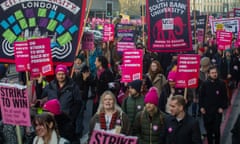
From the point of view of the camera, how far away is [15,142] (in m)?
5.74

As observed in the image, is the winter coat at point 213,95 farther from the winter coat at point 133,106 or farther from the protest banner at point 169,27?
the protest banner at point 169,27

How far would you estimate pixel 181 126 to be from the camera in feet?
18.1

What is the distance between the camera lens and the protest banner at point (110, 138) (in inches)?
180

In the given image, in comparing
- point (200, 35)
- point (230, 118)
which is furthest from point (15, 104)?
point (200, 35)

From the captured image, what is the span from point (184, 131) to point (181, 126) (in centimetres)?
7

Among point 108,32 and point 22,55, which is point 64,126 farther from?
point 108,32

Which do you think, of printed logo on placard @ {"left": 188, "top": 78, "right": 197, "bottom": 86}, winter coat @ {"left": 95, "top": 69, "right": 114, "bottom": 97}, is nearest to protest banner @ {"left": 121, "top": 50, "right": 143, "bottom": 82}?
winter coat @ {"left": 95, "top": 69, "right": 114, "bottom": 97}

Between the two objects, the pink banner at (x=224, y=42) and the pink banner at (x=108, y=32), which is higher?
the pink banner at (x=108, y=32)

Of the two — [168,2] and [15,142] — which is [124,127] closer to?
[15,142]

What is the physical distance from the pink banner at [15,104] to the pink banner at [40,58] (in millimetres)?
2338

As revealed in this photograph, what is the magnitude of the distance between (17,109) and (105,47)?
10.2m

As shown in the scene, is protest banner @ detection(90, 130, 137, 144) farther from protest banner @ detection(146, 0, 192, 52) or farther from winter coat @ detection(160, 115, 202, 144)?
protest banner @ detection(146, 0, 192, 52)

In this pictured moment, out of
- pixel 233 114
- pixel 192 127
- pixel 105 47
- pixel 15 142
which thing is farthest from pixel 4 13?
pixel 105 47

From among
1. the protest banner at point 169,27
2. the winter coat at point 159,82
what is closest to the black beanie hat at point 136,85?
the winter coat at point 159,82
